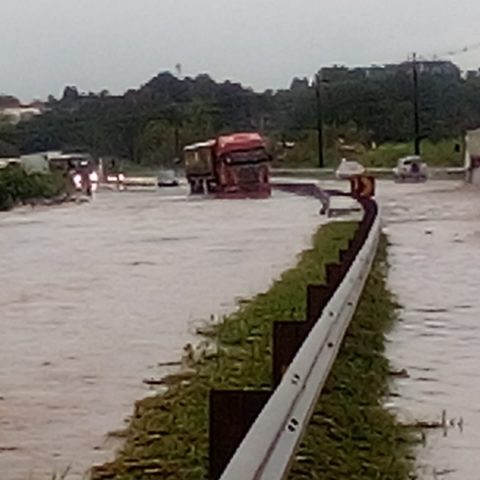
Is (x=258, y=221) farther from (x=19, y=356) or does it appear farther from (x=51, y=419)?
(x=51, y=419)

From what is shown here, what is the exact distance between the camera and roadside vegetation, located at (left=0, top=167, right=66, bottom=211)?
67.1m

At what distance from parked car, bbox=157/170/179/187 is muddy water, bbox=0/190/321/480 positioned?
5129cm

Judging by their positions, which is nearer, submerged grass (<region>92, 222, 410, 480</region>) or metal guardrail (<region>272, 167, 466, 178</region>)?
submerged grass (<region>92, 222, 410, 480</region>)

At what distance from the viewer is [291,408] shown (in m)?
6.36

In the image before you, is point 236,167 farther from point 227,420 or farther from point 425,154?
point 227,420

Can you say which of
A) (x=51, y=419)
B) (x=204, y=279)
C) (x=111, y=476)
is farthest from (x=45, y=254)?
(x=111, y=476)

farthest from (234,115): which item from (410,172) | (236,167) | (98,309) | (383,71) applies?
(98,309)

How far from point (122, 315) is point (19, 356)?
3268mm

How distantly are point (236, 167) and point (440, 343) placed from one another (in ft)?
172

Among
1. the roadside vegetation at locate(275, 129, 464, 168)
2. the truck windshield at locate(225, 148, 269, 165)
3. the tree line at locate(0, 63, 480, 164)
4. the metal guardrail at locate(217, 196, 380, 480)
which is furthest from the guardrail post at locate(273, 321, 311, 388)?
the tree line at locate(0, 63, 480, 164)

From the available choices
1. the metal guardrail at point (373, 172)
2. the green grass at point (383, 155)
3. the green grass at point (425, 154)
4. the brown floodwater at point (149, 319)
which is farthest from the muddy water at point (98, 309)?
the green grass at point (383, 155)

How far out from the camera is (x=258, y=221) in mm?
38656

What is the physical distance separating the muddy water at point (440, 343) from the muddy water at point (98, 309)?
1766mm

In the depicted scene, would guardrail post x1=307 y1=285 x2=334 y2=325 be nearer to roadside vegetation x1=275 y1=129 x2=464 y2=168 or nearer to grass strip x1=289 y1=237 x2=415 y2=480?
grass strip x1=289 y1=237 x2=415 y2=480
